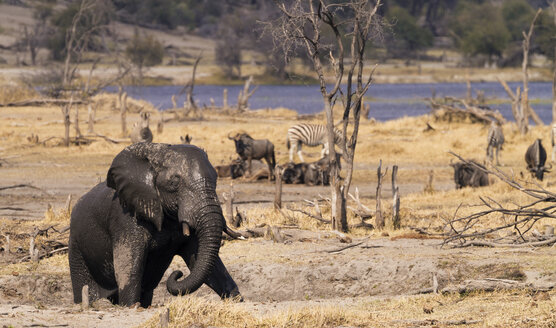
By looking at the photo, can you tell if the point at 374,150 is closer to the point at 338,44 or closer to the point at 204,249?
the point at 338,44

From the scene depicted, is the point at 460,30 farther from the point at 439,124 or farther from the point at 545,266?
the point at 545,266

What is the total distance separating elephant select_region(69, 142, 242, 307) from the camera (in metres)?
8.93

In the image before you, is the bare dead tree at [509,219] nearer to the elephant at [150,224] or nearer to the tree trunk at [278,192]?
the elephant at [150,224]

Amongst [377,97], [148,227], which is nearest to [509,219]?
[148,227]

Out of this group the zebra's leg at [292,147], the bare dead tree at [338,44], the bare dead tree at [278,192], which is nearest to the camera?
the bare dead tree at [338,44]

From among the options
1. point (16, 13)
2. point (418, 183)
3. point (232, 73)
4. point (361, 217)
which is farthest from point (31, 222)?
point (16, 13)

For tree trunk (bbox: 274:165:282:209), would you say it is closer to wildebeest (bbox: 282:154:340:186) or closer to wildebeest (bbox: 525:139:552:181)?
wildebeest (bbox: 282:154:340:186)

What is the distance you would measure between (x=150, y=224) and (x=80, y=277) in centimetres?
171

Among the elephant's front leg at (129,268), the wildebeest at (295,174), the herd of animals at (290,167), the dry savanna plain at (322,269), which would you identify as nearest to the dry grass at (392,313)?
the dry savanna plain at (322,269)

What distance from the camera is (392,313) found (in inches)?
389

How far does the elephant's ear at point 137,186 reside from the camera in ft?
30.4

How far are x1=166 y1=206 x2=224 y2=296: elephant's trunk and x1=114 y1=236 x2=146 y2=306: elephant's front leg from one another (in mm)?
438

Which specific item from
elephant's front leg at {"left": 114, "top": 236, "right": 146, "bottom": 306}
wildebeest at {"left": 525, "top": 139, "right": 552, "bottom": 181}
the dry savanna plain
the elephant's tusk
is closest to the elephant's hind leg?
the dry savanna plain

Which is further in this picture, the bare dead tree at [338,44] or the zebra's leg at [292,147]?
the zebra's leg at [292,147]
